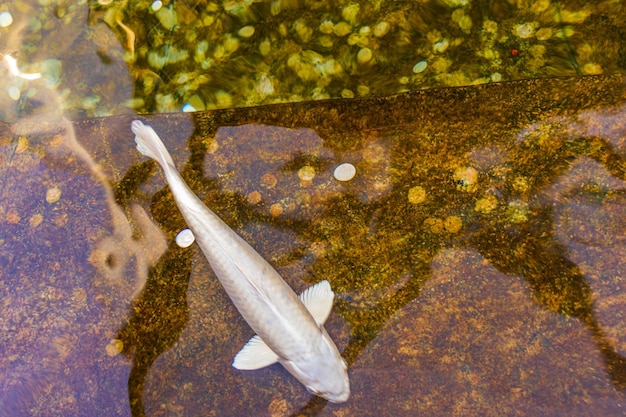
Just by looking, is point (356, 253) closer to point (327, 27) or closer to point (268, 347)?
point (268, 347)

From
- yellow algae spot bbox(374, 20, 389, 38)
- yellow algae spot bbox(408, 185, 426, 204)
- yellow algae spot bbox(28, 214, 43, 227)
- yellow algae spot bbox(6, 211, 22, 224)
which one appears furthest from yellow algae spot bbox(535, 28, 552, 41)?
yellow algae spot bbox(6, 211, 22, 224)

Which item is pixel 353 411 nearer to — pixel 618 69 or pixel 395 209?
pixel 395 209

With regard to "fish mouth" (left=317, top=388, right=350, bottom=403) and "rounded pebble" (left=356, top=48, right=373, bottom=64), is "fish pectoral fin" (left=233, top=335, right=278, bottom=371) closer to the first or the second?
"fish mouth" (left=317, top=388, right=350, bottom=403)

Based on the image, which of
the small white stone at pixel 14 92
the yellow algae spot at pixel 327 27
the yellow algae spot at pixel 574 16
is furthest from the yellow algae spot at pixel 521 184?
the small white stone at pixel 14 92

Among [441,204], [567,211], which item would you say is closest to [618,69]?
[567,211]

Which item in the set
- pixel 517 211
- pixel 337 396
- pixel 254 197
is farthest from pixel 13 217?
pixel 517 211

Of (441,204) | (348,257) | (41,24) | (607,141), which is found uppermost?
(41,24)
